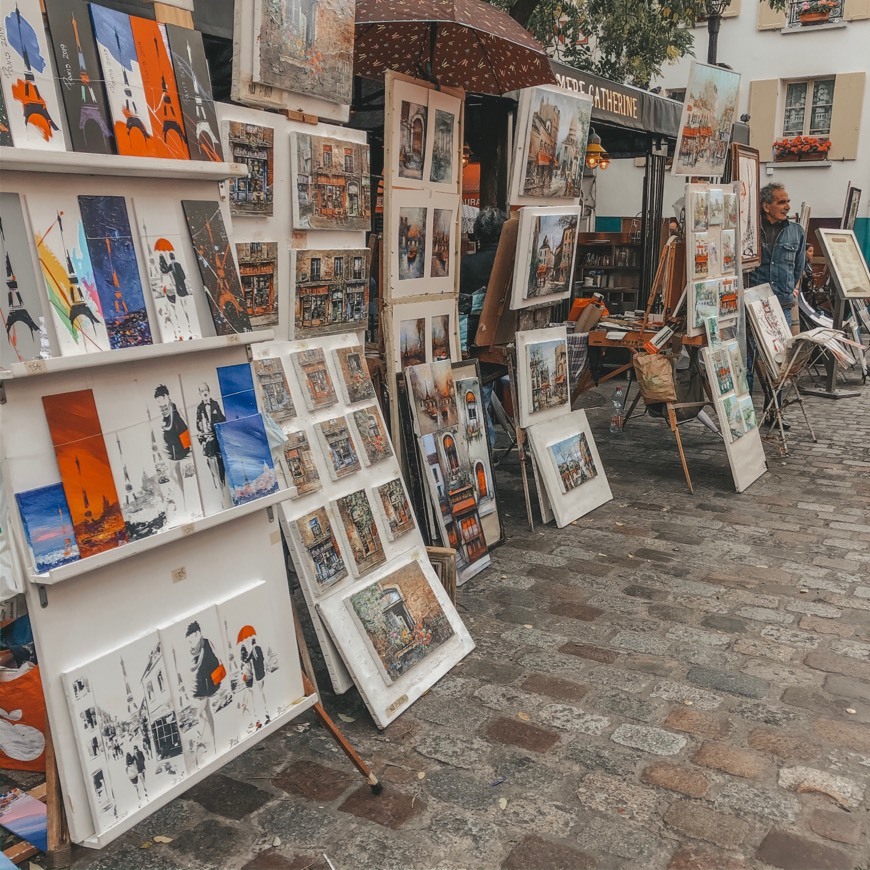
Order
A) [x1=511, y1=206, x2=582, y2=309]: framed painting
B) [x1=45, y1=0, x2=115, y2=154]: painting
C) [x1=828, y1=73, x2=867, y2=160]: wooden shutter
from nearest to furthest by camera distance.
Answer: [x1=45, y1=0, x2=115, y2=154]: painting < [x1=511, y1=206, x2=582, y2=309]: framed painting < [x1=828, y1=73, x2=867, y2=160]: wooden shutter

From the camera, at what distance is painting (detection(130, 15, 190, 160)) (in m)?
2.03

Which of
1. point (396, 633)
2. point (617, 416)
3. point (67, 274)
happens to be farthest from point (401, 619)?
point (617, 416)

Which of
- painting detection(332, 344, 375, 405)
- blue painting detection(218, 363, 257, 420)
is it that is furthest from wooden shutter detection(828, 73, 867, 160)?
blue painting detection(218, 363, 257, 420)

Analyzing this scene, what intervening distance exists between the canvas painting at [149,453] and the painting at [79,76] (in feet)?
1.77

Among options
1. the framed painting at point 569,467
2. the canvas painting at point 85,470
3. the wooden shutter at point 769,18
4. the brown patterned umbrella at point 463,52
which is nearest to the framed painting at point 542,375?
the framed painting at point 569,467

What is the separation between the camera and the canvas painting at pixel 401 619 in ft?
9.96

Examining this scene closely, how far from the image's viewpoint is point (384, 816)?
2.47m

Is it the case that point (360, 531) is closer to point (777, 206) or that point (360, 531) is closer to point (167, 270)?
point (167, 270)

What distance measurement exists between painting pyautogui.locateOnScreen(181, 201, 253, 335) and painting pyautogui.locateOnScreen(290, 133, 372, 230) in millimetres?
979

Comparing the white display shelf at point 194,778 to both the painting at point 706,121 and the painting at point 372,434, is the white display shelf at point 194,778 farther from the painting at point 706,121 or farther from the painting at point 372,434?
the painting at point 706,121

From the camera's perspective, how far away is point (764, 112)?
16.2 m

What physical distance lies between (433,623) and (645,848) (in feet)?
3.93

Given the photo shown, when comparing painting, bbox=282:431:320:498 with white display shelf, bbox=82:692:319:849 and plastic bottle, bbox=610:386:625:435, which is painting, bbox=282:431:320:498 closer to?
white display shelf, bbox=82:692:319:849

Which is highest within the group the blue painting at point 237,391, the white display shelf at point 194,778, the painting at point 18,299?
the painting at point 18,299
